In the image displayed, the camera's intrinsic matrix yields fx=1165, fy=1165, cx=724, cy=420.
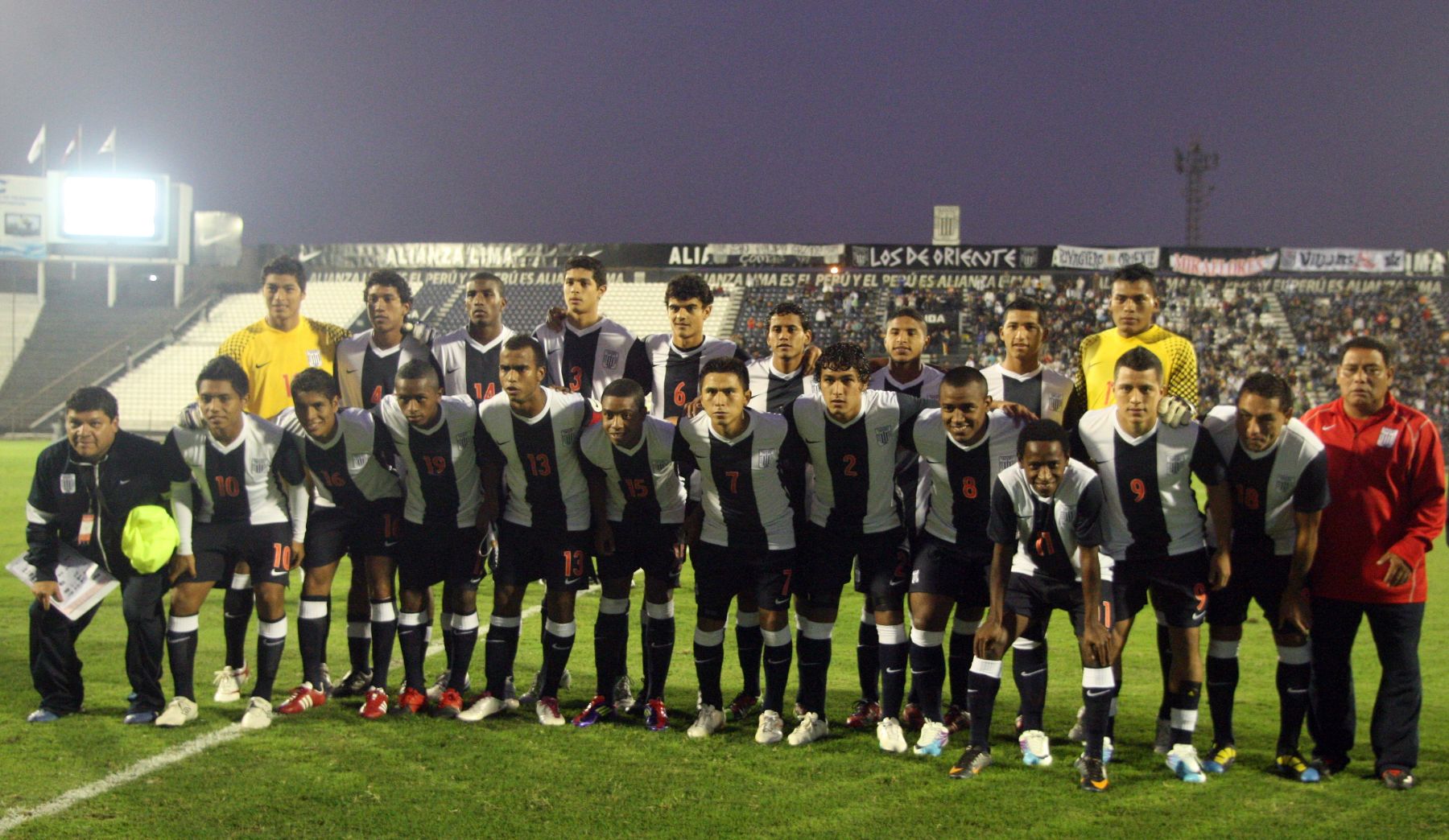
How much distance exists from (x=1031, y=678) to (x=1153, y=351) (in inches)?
74.5

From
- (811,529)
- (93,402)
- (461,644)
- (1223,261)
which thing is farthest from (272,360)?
(1223,261)

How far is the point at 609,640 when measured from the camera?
20.3 ft

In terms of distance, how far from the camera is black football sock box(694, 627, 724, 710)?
5.88 meters

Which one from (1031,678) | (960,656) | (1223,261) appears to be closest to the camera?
(1031,678)

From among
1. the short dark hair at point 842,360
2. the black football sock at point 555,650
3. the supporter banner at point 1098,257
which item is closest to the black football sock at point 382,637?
the black football sock at point 555,650

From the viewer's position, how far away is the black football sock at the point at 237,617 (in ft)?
21.7

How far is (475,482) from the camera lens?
6.26 m

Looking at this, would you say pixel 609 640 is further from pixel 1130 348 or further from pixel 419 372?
pixel 1130 348

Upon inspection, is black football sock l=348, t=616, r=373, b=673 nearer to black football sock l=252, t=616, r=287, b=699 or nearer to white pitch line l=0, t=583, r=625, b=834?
black football sock l=252, t=616, r=287, b=699

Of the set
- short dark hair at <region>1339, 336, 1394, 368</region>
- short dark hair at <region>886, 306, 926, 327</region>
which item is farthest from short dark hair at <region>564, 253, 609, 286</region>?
short dark hair at <region>1339, 336, 1394, 368</region>

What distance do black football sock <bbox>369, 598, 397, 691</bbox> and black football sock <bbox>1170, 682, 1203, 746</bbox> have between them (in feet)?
12.9

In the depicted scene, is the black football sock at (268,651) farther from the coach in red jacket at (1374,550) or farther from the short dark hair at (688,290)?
the coach in red jacket at (1374,550)

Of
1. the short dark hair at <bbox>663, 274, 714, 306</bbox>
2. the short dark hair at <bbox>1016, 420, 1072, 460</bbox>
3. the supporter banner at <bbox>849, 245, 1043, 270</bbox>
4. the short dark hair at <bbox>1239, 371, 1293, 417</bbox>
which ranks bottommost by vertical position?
the short dark hair at <bbox>1016, 420, 1072, 460</bbox>

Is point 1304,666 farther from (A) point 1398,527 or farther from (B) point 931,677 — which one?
(B) point 931,677
